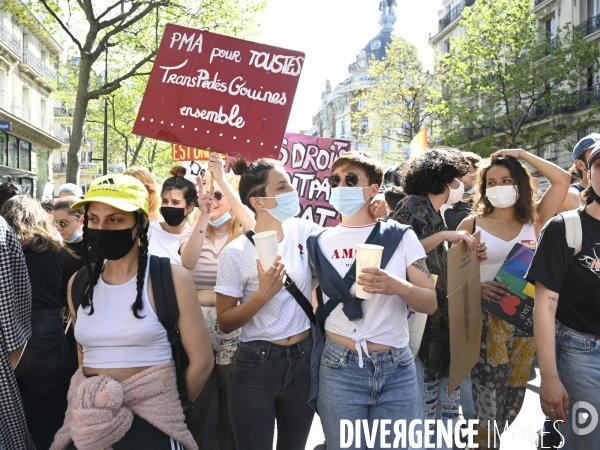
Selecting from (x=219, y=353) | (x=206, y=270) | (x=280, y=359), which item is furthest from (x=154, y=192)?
(x=280, y=359)

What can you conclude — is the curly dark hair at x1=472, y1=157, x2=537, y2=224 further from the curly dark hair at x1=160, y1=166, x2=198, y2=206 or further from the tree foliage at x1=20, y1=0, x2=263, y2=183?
the tree foliage at x1=20, y1=0, x2=263, y2=183

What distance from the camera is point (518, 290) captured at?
362cm

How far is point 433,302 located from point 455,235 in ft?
2.21

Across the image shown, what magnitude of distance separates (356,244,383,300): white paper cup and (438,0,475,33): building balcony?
4654 centimetres

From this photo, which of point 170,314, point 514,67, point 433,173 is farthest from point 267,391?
point 514,67

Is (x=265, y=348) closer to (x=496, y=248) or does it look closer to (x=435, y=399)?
(x=435, y=399)

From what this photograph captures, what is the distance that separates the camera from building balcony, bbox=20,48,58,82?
34.7 metres

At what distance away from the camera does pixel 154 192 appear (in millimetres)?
5020

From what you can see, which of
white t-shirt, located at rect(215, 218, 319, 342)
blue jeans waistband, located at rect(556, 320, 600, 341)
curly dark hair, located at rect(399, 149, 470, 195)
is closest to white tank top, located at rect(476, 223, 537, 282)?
curly dark hair, located at rect(399, 149, 470, 195)

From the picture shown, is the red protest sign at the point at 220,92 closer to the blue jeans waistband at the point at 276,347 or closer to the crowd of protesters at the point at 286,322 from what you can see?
the crowd of protesters at the point at 286,322

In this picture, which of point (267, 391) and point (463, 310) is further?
point (463, 310)

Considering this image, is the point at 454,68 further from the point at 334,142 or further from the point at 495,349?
the point at 495,349

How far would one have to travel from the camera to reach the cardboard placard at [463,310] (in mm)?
3087

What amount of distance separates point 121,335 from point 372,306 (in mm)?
1183
